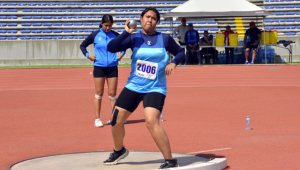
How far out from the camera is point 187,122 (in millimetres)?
8758

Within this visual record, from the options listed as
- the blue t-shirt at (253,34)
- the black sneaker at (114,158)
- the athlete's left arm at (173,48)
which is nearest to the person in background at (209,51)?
the blue t-shirt at (253,34)

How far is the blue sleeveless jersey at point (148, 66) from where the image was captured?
5090 millimetres

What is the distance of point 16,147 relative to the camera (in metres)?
6.73

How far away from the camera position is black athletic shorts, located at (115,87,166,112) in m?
5.03

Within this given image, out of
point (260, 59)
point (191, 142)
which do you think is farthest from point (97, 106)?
point (260, 59)

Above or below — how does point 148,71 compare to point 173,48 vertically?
below

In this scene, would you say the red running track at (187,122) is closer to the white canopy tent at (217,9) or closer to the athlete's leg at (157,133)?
the athlete's leg at (157,133)

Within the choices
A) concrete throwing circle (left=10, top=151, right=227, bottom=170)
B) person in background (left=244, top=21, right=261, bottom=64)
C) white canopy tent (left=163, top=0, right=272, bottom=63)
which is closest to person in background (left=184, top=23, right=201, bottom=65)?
white canopy tent (left=163, top=0, right=272, bottom=63)

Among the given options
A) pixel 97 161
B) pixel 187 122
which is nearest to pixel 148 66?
pixel 97 161

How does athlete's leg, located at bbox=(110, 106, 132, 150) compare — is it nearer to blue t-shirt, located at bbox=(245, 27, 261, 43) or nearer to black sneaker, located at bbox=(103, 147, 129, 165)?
black sneaker, located at bbox=(103, 147, 129, 165)

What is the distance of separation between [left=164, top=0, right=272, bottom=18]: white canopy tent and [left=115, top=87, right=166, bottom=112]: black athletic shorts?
61.0 feet

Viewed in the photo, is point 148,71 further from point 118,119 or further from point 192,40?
point 192,40

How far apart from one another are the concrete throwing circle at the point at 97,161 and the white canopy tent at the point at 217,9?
59.5 feet

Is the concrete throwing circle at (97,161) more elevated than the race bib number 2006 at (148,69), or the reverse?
the race bib number 2006 at (148,69)
